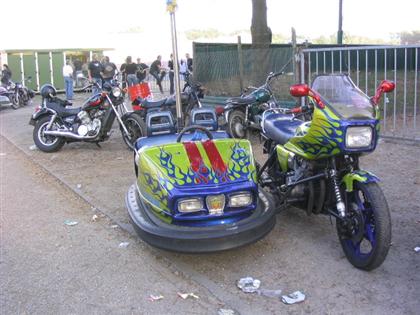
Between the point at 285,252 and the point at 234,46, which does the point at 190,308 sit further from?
the point at 234,46

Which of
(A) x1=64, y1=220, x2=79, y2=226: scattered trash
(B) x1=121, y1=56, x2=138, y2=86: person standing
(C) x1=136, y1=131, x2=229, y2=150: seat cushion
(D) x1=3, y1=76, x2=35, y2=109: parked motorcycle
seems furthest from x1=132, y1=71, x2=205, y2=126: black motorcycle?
(D) x1=3, y1=76, x2=35, y2=109: parked motorcycle

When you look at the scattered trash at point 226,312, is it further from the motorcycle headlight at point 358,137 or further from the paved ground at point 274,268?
the motorcycle headlight at point 358,137

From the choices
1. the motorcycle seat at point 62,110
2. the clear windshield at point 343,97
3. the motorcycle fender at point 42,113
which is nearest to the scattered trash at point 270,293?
the clear windshield at point 343,97

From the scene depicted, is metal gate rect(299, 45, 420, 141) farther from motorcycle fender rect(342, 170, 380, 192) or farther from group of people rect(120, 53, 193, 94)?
group of people rect(120, 53, 193, 94)

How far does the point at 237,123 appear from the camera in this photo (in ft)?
33.8

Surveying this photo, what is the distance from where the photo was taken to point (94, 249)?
4.96 m

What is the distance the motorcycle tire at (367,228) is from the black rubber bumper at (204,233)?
645mm

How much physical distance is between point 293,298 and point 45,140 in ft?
23.9

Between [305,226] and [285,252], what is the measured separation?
0.68 m

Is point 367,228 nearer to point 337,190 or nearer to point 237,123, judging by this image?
point 337,190

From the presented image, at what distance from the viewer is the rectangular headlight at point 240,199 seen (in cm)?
429

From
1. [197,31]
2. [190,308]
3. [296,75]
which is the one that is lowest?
[190,308]

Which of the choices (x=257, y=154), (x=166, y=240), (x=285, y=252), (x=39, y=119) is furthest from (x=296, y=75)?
(x=166, y=240)

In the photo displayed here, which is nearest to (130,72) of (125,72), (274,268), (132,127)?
(125,72)
